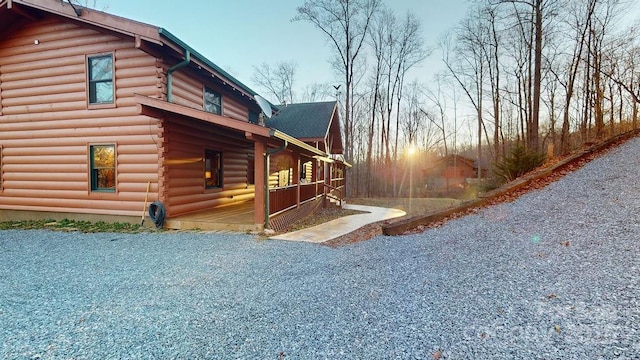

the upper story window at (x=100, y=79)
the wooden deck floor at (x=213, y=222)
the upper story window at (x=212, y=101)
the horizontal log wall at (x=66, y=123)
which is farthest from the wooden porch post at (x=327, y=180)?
the upper story window at (x=100, y=79)

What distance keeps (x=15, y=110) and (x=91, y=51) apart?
10.9 feet

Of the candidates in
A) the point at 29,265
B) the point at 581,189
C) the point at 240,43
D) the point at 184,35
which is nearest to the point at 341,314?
the point at 29,265

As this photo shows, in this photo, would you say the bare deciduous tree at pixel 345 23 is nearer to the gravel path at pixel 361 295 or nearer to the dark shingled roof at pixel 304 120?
the dark shingled roof at pixel 304 120

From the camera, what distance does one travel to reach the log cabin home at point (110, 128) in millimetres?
7125

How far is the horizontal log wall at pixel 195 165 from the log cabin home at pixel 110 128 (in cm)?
4

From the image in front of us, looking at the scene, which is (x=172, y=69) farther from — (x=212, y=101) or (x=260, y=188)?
(x=260, y=188)

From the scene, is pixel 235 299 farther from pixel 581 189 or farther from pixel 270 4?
pixel 270 4

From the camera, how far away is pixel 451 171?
3088cm

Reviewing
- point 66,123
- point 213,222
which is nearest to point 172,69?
point 66,123

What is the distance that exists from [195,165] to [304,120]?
7.11m

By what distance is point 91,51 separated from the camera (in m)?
7.80

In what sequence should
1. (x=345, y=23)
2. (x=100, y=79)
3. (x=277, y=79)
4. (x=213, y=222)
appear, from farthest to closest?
1. (x=277, y=79)
2. (x=345, y=23)
3. (x=100, y=79)
4. (x=213, y=222)

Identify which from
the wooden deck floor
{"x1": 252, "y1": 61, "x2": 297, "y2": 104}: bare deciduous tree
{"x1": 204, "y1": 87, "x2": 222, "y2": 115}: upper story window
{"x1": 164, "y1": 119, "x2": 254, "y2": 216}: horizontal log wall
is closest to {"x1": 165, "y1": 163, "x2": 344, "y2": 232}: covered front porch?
the wooden deck floor

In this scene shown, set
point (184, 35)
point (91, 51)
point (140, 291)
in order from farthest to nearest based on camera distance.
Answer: point (184, 35) → point (91, 51) → point (140, 291)
